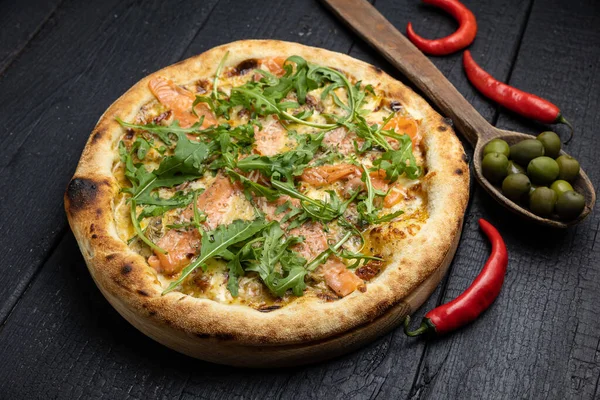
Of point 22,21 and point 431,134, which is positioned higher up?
point 22,21

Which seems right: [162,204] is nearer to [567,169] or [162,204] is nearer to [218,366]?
[218,366]

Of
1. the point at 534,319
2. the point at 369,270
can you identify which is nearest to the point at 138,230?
the point at 369,270

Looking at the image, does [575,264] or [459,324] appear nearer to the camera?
[459,324]

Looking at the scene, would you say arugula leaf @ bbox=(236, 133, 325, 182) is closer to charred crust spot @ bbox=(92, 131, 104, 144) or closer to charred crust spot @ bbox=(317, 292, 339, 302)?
charred crust spot @ bbox=(317, 292, 339, 302)

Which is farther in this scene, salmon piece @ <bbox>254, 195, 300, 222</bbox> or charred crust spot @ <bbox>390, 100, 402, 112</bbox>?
charred crust spot @ <bbox>390, 100, 402, 112</bbox>

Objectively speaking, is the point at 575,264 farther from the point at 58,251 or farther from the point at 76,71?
the point at 76,71

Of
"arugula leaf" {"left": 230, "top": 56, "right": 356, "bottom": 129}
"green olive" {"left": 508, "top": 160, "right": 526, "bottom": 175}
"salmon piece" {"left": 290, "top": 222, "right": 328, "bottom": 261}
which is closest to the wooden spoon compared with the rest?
"green olive" {"left": 508, "top": 160, "right": 526, "bottom": 175}

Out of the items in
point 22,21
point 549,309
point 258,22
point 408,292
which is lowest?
point 549,309

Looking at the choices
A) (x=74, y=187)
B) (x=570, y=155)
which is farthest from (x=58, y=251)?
(x=570, y=155)
